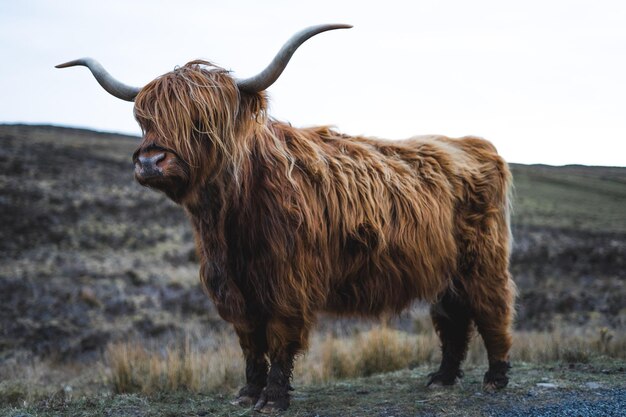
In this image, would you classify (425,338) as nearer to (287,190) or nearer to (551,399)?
(551,399)

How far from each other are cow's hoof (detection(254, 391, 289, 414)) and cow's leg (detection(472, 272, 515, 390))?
5.98 ft

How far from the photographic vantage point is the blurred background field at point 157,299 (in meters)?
6.71

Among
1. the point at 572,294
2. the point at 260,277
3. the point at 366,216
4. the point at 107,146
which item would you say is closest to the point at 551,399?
the point at 366,216

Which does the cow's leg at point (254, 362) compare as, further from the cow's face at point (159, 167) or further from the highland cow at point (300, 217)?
the cow's face at point (159, 167)

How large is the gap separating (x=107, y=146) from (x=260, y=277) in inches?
1918

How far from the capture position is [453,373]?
17.4ft

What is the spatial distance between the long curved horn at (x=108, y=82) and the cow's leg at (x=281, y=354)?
5.73 ft

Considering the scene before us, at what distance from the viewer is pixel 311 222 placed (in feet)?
13.4

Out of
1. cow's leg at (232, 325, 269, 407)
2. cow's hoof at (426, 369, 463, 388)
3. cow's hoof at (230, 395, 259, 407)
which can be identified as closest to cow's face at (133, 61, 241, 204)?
cow's leg at (232, 325, 269, 407)

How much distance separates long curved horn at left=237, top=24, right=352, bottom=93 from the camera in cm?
378

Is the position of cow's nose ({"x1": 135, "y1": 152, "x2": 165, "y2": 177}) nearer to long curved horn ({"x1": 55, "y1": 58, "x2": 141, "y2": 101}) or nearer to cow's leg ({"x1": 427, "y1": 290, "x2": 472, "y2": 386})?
long curved horn ({"x1": 55, "y1": 58, "x2": 141, "y2": 101})

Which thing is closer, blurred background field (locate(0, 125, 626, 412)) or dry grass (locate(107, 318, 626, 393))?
dry grass (locate(107, 318, 626, 393))

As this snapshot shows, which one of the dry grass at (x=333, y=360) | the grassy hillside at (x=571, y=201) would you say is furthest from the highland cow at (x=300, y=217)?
the grassy hillside at (x=571, y=201)

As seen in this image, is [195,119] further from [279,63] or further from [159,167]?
[279,63]
